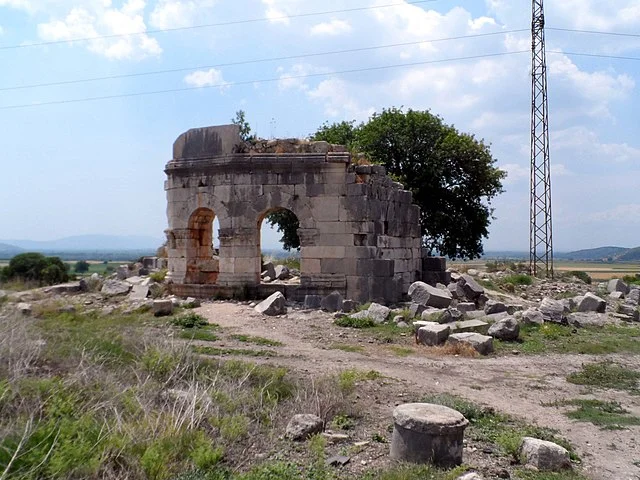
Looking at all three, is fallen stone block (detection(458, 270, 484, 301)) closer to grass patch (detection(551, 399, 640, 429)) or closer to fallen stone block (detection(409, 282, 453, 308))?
fallen stone block (detection(409, 282, 453, 308))

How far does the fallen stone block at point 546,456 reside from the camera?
17.4 feet

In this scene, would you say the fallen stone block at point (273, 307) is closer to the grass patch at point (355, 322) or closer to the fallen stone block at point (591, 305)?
the grass patch at point (355, 322)

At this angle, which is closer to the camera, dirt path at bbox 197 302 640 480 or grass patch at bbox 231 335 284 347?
dirt path at bbox 197 302 640 480

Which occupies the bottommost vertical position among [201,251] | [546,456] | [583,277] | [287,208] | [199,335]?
[546,456]

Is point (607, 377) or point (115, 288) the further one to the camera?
point (115, 288)

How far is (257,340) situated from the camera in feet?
37.5

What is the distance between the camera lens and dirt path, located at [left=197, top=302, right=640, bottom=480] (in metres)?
6.02

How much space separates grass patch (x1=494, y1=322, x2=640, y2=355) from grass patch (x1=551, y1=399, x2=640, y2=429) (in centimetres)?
312

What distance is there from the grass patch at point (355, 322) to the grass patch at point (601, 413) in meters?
5.64

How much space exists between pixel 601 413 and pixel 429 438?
3.01 meters

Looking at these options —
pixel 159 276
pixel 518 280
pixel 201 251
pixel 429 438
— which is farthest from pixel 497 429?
pixel 518 280

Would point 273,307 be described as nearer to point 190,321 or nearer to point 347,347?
point 190,321

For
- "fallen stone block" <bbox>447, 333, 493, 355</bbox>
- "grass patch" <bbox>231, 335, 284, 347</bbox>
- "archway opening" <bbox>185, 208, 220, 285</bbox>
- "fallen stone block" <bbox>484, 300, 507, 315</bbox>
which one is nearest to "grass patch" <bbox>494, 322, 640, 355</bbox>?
"fallen stone block" <bbox>447, 333, 493, 355</bbox>

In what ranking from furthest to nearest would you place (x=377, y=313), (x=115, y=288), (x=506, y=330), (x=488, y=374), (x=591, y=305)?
(x=115, y=288), (x=591, y=305), (x=377, y=313), (x=506, y=330), (x=488, y=374)
